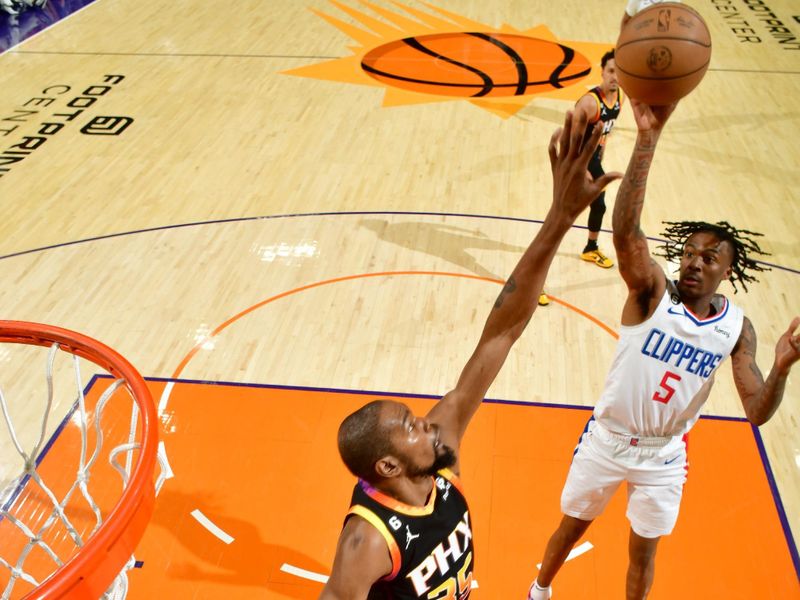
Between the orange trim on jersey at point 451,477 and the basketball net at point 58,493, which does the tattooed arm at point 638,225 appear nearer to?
the orange trim on jersey at point 451,477

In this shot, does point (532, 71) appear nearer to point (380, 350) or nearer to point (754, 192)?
point (754, 192)

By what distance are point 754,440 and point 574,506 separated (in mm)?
2117

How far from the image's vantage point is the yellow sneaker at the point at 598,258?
6828 mm

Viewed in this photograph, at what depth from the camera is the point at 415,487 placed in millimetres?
2357

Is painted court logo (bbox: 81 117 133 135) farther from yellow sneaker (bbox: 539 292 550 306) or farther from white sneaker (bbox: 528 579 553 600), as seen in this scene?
white sneaker (bbox: 528 579 553 600)

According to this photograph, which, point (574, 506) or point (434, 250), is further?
point (434, 250)

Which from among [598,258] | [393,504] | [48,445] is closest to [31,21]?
[48,445]

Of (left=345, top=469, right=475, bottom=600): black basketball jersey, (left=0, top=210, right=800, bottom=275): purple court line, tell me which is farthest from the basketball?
(left=0, top=210, right=800, bottom=275): purple court line

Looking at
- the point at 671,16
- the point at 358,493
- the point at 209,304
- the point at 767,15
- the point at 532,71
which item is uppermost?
the point at 671,16

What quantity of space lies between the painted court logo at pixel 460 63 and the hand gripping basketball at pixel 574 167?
7.91m

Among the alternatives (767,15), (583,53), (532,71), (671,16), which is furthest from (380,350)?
(767,15)

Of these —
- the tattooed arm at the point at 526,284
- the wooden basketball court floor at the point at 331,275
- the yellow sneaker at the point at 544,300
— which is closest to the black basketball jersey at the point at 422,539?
the tattooed arm at the point at 526,284

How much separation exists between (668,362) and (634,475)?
56 cm

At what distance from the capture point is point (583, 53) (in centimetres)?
1139
